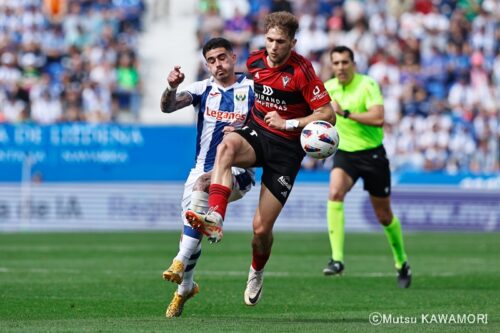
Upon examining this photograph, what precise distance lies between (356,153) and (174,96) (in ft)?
16.6

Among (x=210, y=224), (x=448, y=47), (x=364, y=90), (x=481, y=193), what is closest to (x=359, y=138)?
(x=364, y=90)

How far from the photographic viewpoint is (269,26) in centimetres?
1069

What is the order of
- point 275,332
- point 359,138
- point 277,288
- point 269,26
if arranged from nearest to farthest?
point 275,332, point 269,26, point 277,288, point 359,138

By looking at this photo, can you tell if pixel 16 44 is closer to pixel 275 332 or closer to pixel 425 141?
pixel 425 141

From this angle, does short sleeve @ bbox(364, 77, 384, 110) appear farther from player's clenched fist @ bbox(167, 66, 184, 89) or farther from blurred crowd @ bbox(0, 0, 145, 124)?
blurred crowd @ bbox(0, 0, 145, 124)

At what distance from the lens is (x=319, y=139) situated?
10.4m

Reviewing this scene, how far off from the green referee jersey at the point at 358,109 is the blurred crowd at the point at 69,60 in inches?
580

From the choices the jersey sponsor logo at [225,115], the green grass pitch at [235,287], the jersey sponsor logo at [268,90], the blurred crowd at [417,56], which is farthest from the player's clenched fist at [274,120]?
the blurred crowd at [417,56]

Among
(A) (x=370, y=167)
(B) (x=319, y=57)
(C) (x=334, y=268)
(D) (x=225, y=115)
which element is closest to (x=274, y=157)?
(D) (x=225, y=115)

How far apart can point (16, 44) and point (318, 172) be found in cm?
975

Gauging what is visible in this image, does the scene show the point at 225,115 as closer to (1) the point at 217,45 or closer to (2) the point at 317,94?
(1) the point at 217,45

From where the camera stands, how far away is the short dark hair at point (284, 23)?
10.6 m

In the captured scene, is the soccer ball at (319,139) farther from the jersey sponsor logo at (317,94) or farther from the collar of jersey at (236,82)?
the collar of jersey at (236,82)

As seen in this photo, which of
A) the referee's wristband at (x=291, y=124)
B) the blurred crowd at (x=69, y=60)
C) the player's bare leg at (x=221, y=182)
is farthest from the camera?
the blurred crowd at (x=69, y=60)
